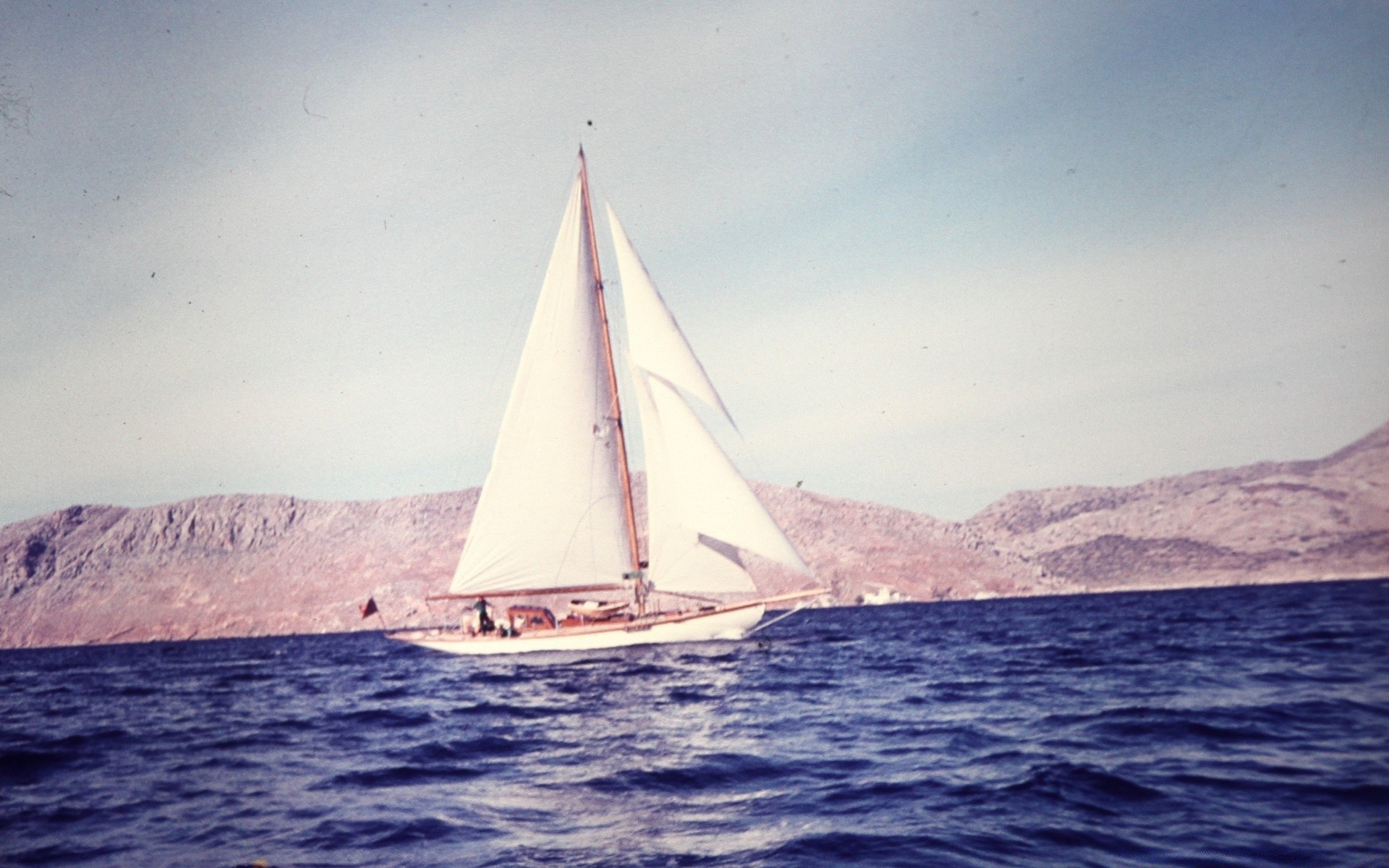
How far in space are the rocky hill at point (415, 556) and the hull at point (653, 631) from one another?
313 ft

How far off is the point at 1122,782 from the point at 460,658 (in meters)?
29.3

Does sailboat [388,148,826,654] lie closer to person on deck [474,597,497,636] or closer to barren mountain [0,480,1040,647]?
person on deck [474,597,497,636]

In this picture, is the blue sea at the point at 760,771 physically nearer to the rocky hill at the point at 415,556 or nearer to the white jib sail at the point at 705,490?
the white jib sail at the point at 705,490

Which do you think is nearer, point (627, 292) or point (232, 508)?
point (627, 292)

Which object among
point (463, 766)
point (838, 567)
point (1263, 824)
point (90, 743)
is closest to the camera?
point (1263, 824)

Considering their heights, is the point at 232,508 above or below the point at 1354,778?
above

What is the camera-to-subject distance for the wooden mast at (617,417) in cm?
3092

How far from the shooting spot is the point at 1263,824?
6297mm

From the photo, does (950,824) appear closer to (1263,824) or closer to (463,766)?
(1263,824)

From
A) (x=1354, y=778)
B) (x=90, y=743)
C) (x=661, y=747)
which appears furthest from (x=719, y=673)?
(x=1354, y=778)

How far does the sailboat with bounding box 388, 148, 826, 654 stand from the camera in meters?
28.2

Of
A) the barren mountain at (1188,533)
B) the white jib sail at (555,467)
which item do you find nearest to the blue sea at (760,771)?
the white jib sail at (555,467)

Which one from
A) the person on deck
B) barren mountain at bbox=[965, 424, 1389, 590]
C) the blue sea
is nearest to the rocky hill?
barren mountain at bbox=[965, 424, 1389, 590]

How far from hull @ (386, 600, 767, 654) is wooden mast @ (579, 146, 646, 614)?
6.53 feet
